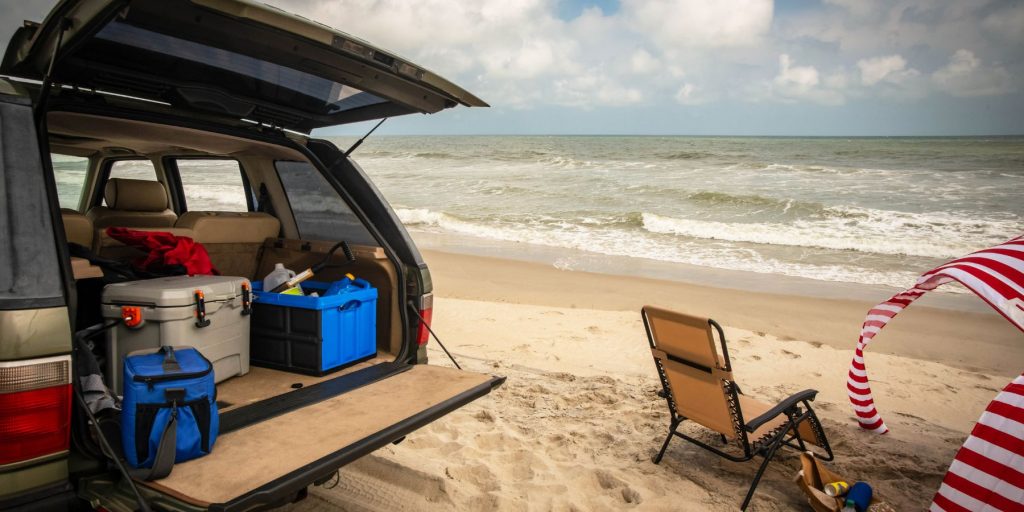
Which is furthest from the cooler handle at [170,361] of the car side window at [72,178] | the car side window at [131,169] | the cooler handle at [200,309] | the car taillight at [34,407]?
the car side window at [131,169]

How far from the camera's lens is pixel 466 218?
16891mm

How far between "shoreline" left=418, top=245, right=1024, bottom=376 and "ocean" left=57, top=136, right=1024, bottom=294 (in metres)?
1.41

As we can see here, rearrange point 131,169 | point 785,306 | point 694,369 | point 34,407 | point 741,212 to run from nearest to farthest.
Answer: point 34,407, point 694,369, point 131,169, point 785,306, point 741,212

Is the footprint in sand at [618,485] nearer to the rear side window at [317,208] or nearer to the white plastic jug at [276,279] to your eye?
the rear side window at [317,208]

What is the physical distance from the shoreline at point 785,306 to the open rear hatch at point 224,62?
5246 mm

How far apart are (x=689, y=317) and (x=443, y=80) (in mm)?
1858

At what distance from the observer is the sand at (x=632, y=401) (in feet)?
10.9

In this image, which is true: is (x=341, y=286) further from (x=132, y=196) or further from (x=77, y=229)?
(x=132, y=196)

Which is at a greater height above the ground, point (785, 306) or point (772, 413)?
point (772, 413)

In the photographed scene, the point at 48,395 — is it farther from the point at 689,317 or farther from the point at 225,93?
the point at 689,317

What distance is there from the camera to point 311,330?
307cm

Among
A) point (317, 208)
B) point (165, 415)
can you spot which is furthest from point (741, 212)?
point (165, 415)

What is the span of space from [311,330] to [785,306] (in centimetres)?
673

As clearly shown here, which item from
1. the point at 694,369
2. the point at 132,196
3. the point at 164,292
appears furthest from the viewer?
the point at 132,196
